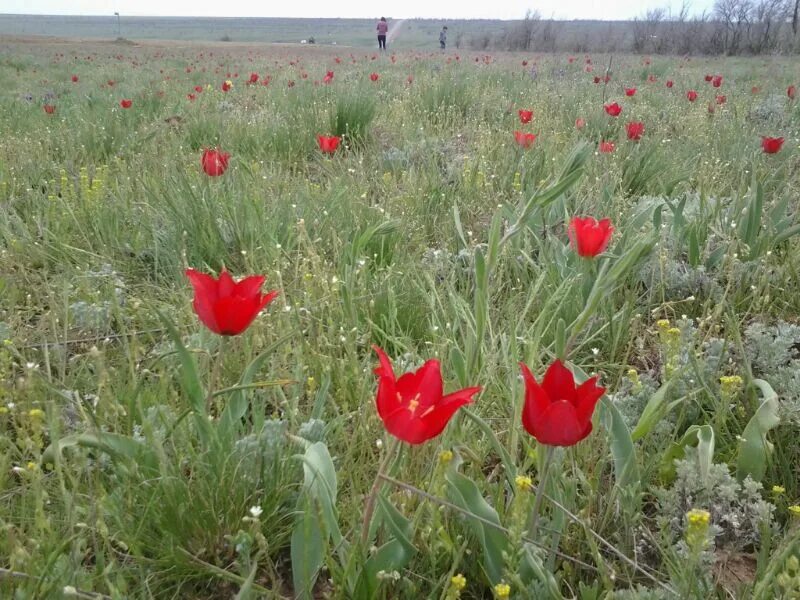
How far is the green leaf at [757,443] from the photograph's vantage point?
1.26m

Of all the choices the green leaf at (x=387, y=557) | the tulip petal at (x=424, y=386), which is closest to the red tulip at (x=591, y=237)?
the tulip petal at (x=424, y=386)

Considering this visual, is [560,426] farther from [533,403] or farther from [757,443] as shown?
[757,443]

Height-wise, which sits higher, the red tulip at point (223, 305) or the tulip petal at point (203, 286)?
the tulip petal at point (203, 286)

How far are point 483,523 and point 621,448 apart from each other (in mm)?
348

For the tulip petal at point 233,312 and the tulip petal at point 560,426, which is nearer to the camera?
the tulip petal at point 560,426

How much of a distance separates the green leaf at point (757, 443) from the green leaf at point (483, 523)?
1.92 ft

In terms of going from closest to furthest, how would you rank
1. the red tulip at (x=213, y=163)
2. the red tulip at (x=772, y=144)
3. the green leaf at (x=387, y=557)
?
the green leaf at (x=387, y=557)
the red tulip at (x=213, y=163)
the red tulip at (x=772, y=144)

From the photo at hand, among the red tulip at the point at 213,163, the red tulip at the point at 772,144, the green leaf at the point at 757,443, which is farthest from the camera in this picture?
the red tulip at the point at 772,144

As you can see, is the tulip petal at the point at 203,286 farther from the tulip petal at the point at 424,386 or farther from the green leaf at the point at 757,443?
the green leaf at the point at 757,443

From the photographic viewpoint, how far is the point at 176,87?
8.23 meters

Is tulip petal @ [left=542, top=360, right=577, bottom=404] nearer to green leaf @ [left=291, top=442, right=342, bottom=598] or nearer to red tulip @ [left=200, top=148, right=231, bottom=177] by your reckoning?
green leaf @ [left=291, top=442, right=342, bottom=598]

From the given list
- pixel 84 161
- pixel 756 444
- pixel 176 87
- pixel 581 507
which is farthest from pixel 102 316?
pixel 176 87

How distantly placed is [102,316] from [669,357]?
1556 mm

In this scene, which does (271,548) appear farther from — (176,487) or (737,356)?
(737,356)
